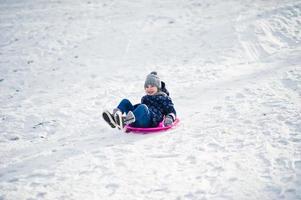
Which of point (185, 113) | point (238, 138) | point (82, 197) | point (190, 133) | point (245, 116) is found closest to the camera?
point (82, 197)

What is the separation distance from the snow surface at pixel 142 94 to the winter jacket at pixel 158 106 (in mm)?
311

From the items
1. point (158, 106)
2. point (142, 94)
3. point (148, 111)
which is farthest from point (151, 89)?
point (142, 94)

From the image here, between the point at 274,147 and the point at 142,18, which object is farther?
the point at 142,18

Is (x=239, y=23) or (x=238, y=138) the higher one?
(x=239, y=23)

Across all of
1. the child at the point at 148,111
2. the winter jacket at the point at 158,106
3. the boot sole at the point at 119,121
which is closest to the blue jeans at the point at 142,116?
the child at the point at 148,111

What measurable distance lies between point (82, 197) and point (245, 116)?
9.24ft

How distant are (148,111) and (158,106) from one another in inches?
13.4

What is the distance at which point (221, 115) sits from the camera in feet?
16.9

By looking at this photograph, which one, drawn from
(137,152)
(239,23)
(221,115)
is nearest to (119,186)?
(137,152)

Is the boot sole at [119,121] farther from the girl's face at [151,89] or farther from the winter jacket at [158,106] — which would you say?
the girl's face at [151,89]

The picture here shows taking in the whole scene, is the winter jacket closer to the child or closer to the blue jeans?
the child

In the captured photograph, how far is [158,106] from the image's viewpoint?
196 inches

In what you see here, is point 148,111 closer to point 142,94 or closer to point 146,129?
point 146,129

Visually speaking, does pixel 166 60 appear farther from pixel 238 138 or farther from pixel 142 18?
pixel 238 138
